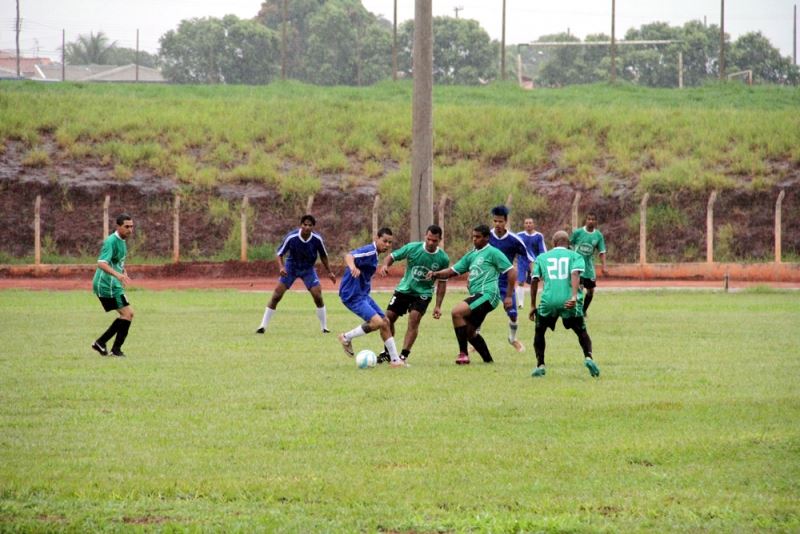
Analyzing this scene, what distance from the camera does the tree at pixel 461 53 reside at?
98938 millimetres

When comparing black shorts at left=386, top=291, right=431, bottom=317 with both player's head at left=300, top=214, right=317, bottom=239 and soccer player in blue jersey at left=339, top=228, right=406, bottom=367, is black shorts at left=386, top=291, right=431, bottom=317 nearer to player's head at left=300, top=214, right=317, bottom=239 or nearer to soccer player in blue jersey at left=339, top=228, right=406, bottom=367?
soccer player in blue jersey at left=339, top=228, right=406, bottom=367

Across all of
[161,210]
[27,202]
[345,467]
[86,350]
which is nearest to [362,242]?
[161,210]

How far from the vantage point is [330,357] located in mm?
17016

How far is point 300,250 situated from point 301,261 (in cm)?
24

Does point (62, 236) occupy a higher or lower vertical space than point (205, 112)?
lower

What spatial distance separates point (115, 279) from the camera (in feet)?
54.7

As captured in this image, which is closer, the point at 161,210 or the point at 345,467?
the point at 345,467

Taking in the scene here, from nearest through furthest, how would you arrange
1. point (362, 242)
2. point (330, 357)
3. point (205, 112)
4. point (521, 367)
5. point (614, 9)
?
point (521, 367) → point (330, 357) → point (362, 242) → point (205, 112) → point (614, 9)

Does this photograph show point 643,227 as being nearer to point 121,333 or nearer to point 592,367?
point 121,333

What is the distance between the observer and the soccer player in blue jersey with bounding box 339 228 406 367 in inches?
631

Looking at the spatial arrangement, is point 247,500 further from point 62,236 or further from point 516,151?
point 516,151

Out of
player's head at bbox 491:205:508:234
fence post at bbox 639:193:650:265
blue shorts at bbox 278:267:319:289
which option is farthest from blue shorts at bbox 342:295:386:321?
fence post at bbox 639:193:650:265

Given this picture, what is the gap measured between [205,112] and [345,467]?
167 ft

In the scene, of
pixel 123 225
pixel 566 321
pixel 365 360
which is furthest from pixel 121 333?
A: pixel 566 321
